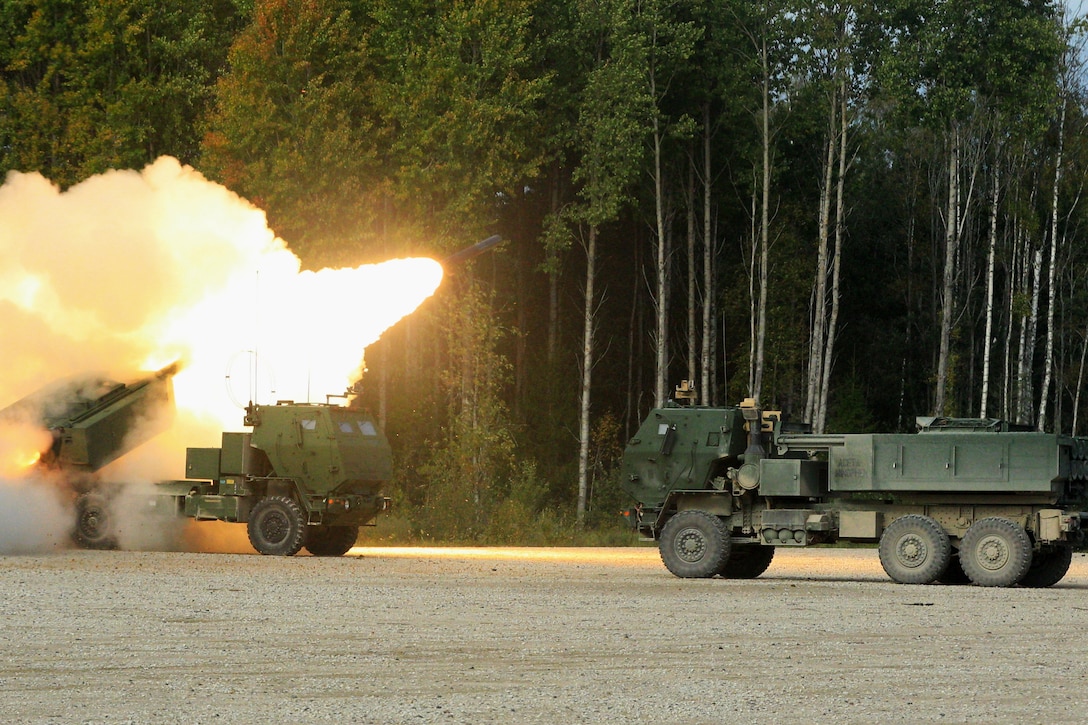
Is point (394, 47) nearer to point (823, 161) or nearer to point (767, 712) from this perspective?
point (823, 161)

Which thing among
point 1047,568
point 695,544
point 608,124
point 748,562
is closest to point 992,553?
point 1047,568

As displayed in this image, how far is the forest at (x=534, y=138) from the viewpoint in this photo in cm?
4391

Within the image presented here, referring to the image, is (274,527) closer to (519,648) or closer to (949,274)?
(519,648)

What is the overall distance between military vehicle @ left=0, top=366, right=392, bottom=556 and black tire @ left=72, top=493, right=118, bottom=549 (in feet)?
0.06

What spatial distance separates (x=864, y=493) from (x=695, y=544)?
9.32 ft

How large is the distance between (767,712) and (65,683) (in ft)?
18.1

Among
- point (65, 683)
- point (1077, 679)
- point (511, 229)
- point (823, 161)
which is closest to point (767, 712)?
point (1077, 679)

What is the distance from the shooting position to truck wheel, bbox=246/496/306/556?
29938 millimetres

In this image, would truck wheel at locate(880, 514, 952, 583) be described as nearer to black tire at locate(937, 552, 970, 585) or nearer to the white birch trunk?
black tire at locate(937, 552, 970, 585)

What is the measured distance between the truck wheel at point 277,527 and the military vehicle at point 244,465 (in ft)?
0.06

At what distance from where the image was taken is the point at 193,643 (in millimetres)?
15656

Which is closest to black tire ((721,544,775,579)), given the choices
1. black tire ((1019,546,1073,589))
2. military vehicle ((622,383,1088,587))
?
military vehicle ((622,383,1088,587))

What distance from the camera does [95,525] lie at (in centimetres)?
3178

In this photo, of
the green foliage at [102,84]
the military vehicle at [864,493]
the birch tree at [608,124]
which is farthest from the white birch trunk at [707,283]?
the military vehicle at [864,493]
